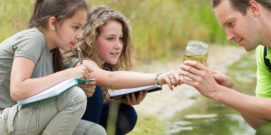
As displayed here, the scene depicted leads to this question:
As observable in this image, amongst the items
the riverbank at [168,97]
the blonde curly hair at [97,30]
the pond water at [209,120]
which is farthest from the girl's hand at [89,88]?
the riverbank at [168,97]

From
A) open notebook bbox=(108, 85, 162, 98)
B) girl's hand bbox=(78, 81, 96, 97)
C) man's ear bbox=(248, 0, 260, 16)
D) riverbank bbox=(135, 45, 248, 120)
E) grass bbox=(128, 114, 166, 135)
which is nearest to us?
man's ear bbox=(248, 0, 260, 16)

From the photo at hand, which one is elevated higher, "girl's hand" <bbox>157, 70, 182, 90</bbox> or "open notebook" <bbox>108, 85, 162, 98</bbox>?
"girl's hand" <bbox>157, 70, 182, 90</bbox>

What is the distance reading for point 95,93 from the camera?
449cm

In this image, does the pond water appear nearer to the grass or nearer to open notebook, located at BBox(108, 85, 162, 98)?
the grass

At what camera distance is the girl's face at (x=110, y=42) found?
474 centimetres

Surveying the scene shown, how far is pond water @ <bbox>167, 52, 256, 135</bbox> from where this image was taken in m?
5.99

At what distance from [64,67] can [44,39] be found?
1.36 feet

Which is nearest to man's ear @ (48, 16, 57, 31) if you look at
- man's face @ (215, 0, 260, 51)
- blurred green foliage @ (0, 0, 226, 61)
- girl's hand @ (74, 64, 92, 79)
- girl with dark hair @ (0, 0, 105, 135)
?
girl with dark hair @ (0, 0, 105, 135)

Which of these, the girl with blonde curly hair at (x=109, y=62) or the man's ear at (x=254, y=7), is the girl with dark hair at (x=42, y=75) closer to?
the girl with blonde curly hair at (x=109, y=62)

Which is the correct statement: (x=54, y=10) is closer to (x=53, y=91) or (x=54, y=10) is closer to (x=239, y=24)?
(x=53, y=91)

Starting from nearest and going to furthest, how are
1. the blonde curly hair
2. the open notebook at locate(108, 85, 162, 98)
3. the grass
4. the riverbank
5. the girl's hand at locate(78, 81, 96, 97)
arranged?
the girl's hand at locate(78, 81, 96, 97), the open notebook at locate(108, 85, 162, 98), the blonde curly hair, the grass, the riverbank

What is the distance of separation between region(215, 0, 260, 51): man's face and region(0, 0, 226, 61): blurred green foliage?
279 centimetres

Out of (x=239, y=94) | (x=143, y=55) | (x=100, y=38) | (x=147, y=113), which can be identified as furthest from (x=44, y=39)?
(x=143, y=55)

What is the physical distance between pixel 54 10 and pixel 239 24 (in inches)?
45.9
